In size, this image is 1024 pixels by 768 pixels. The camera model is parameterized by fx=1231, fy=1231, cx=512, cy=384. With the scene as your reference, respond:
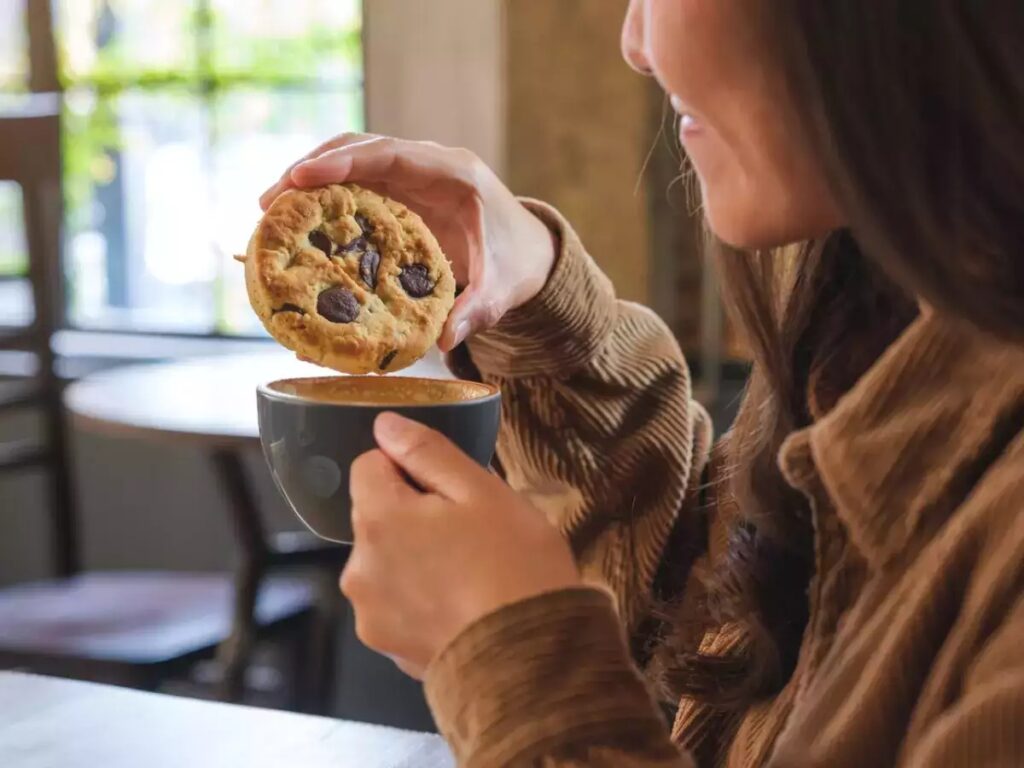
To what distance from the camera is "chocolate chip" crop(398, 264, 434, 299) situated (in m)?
0.65

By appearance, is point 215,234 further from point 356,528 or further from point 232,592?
point 356,528

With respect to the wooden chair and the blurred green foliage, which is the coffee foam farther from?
the blurred green foliage

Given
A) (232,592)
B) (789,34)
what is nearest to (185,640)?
(232,592)

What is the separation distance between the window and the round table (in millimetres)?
727

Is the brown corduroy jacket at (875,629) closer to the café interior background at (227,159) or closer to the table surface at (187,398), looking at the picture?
the table surface at (187,398)

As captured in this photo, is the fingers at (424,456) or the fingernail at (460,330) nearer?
the fingers at (424,456)

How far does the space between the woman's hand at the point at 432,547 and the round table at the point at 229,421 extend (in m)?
0.93

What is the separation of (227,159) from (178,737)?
90.2 inches

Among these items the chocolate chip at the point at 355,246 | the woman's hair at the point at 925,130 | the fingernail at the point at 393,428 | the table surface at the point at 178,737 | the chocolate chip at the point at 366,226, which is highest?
the woman's hair at the point at 925,130

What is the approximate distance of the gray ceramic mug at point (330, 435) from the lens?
54 cm

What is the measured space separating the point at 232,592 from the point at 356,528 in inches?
58.8

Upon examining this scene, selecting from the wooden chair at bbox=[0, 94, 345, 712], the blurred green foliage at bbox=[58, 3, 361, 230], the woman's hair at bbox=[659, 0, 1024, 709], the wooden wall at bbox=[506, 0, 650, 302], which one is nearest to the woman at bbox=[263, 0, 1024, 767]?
the woman's hair at bbox=[659, 0, 1024, 709]

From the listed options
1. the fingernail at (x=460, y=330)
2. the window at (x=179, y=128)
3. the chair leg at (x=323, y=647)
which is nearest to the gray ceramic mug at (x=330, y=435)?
the fingernail at (x=460, y=330)

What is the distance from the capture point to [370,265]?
648 mm
